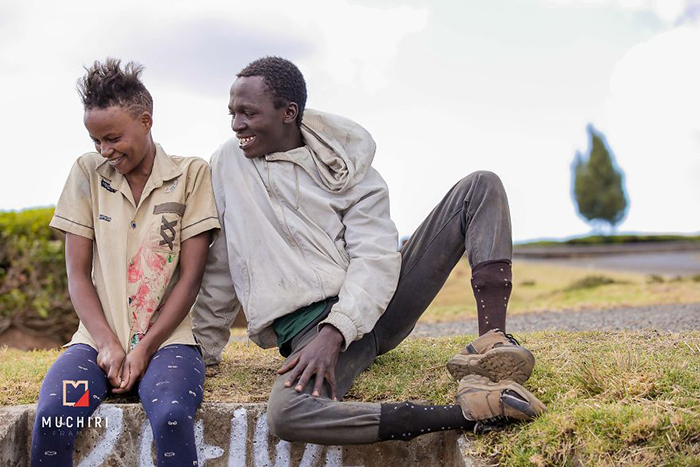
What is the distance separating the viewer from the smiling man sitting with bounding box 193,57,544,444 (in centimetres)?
335

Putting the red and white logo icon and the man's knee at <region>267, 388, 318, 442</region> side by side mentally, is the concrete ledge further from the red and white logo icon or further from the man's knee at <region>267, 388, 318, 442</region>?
the man's knee at <region>267, 388, 318, 442</region>

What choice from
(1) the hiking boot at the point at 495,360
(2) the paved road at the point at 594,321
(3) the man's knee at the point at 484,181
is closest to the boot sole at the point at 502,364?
(1) the hiking boot at the point at 495,360

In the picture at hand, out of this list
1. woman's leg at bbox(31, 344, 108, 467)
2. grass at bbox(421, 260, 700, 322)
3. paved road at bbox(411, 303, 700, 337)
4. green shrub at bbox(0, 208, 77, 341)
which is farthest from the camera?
Result: grass at bbox(421, 260, 700, 322)

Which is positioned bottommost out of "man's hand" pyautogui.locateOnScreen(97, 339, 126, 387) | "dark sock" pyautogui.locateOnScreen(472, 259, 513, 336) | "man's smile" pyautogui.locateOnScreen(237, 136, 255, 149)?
"man's hand" pyautogui.locateOnScreen(97, 339, 126, 387)

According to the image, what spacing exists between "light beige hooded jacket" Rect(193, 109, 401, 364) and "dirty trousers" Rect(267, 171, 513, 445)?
15 cm

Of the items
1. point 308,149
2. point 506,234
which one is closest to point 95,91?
point 308,149

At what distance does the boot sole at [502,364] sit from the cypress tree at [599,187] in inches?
1689

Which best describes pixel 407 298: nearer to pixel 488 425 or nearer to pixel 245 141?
pixel 488 425

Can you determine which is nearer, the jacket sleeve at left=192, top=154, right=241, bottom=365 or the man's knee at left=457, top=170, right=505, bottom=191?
the man's knee at left=457, top=170, right=505, bottom=191

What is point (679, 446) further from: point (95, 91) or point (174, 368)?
point (95, 91)

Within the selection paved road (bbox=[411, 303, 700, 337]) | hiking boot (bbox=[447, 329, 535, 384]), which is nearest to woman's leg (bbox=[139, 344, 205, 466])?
hiking boot (bbox=[447, 329, 535, 384])

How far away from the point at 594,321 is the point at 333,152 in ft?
13.4

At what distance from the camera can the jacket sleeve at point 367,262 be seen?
11.6ft

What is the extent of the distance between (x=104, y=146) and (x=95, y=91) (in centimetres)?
26
